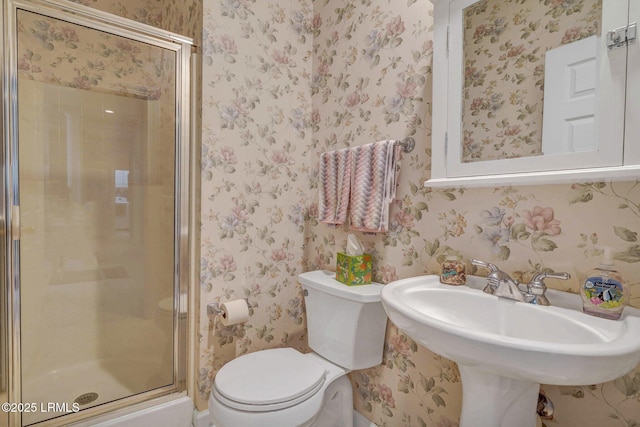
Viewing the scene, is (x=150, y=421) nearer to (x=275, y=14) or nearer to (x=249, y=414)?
(x=249, y=414)

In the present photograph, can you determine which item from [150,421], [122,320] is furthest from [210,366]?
[122,320]

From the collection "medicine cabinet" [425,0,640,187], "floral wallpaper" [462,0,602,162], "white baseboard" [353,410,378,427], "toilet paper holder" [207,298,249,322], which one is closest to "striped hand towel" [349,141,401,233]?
"medicine cabinet" [425,0,640,187]

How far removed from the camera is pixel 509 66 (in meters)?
1.02

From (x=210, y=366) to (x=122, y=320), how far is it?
0.52 m

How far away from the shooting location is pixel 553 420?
0.93 meters

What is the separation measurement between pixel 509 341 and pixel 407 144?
2.86ft

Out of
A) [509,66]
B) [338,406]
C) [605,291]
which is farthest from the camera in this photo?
[338,406]

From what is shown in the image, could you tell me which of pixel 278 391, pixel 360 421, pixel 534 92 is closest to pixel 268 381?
pixel 278 391

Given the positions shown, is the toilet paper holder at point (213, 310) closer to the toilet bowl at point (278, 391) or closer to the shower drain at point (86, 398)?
the toilet bowl at point (278, 391)

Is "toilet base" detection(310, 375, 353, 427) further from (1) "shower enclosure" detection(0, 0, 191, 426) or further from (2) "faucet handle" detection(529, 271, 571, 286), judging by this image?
(2) "faucet handle" detection(529, 271, 571, 286)

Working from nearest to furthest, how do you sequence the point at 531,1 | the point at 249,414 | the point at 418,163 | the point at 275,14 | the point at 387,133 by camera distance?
1. the point at 531,1
2. the point at 249,414
3. the point at 418,163
4. the point at 387,133
5. the point at 275,14

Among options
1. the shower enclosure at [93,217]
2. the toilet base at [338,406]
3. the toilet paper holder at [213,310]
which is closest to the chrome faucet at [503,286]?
the toilet base at [338,406]

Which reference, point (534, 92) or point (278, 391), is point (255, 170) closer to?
point (278, 391)

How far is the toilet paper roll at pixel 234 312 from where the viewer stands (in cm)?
150
